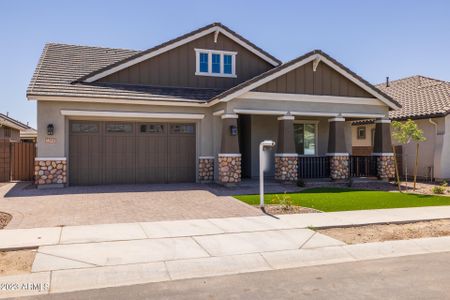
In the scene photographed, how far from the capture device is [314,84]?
17562 mm

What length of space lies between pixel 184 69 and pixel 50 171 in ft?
24.1

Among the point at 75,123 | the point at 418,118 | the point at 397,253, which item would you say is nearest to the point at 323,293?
the point at 397,253

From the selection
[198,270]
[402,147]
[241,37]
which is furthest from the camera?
[402,147]

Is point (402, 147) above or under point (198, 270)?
above

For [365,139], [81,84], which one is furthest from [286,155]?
[365,139]

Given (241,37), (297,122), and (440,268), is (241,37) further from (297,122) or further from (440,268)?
(440,268)

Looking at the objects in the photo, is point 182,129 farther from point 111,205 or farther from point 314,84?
point 111,205

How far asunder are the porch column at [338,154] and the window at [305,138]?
236 cm

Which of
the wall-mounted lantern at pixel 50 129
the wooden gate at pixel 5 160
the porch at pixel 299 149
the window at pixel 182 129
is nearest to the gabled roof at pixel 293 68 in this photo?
the porch at pixel 299 149

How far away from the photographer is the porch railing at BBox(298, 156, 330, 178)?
18.4 meters

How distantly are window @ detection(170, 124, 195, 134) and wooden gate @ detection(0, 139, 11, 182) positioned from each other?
24.0 ft

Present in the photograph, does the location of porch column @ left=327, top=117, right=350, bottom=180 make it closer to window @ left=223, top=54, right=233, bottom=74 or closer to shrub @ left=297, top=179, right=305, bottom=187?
shrub @ left=297, top=179, right=305, bottom=187

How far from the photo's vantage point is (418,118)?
2047 cm

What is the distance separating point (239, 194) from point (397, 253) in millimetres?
7344
